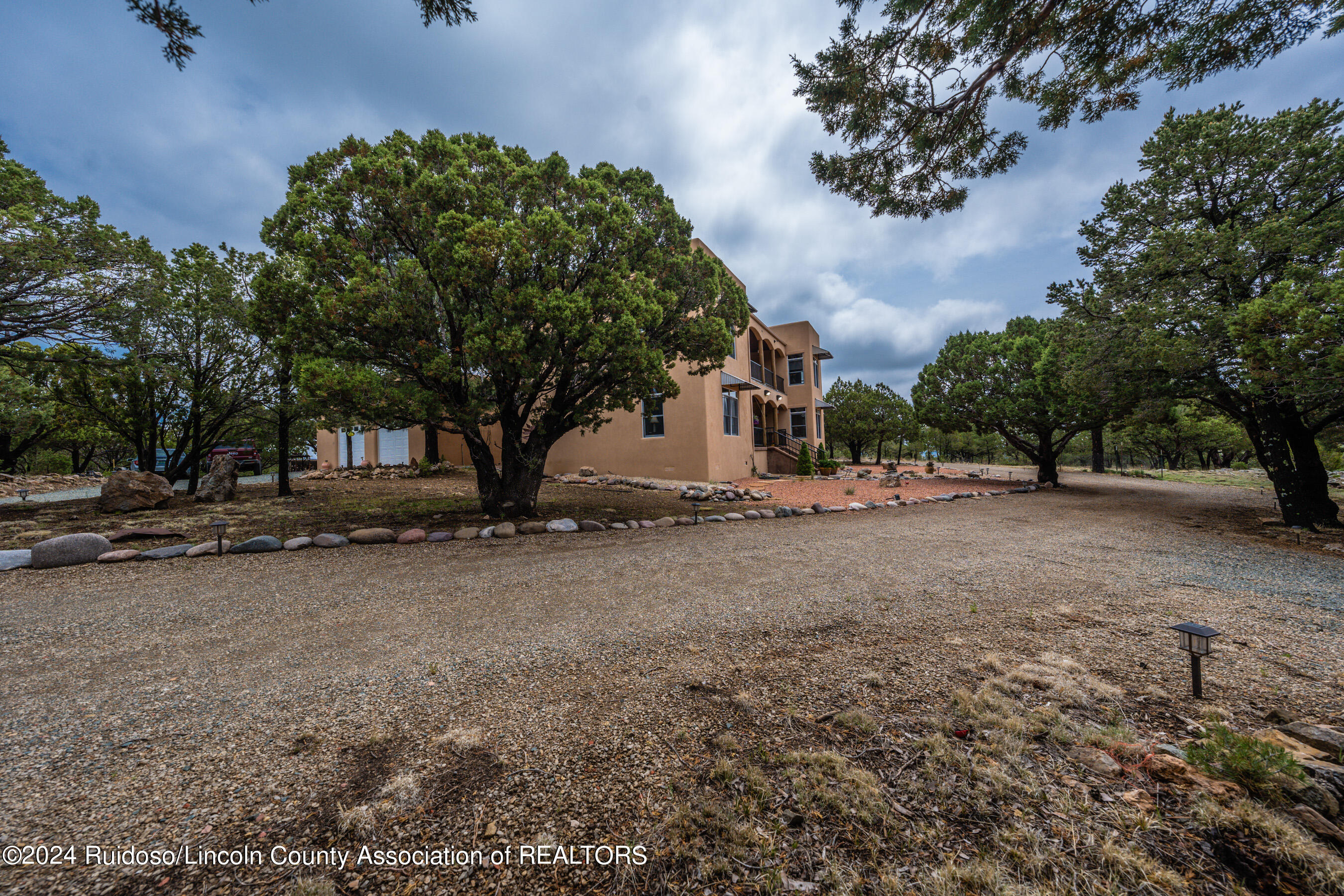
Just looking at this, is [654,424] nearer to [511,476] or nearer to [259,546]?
[511,476]

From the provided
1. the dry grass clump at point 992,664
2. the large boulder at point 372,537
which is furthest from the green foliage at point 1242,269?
the large boulder at point 372,537

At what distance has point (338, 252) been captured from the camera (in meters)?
6.05

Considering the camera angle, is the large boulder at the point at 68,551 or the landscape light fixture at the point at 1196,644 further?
the large boulder at the point at 68,551

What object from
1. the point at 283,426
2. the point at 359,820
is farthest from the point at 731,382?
the point at 359,820

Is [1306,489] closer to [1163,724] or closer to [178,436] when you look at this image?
[1163,724]

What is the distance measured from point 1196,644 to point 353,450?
2397 cm

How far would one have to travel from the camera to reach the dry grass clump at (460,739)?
196 centimetres

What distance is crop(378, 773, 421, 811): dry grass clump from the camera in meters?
1.64

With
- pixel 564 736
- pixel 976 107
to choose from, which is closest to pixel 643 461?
pixel 976 107

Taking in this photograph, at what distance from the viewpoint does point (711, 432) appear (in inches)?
577

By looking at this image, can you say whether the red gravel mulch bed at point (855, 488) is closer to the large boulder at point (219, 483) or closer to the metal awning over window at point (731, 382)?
the metal awning over window at point (731, 382)

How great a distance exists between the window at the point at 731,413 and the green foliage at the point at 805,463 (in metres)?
2.51

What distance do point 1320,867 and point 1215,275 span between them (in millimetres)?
9780

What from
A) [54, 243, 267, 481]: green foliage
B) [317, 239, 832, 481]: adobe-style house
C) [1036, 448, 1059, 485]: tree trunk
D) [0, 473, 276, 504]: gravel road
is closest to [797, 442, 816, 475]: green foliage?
[317, 239, 832, 481]: adobe-style house
